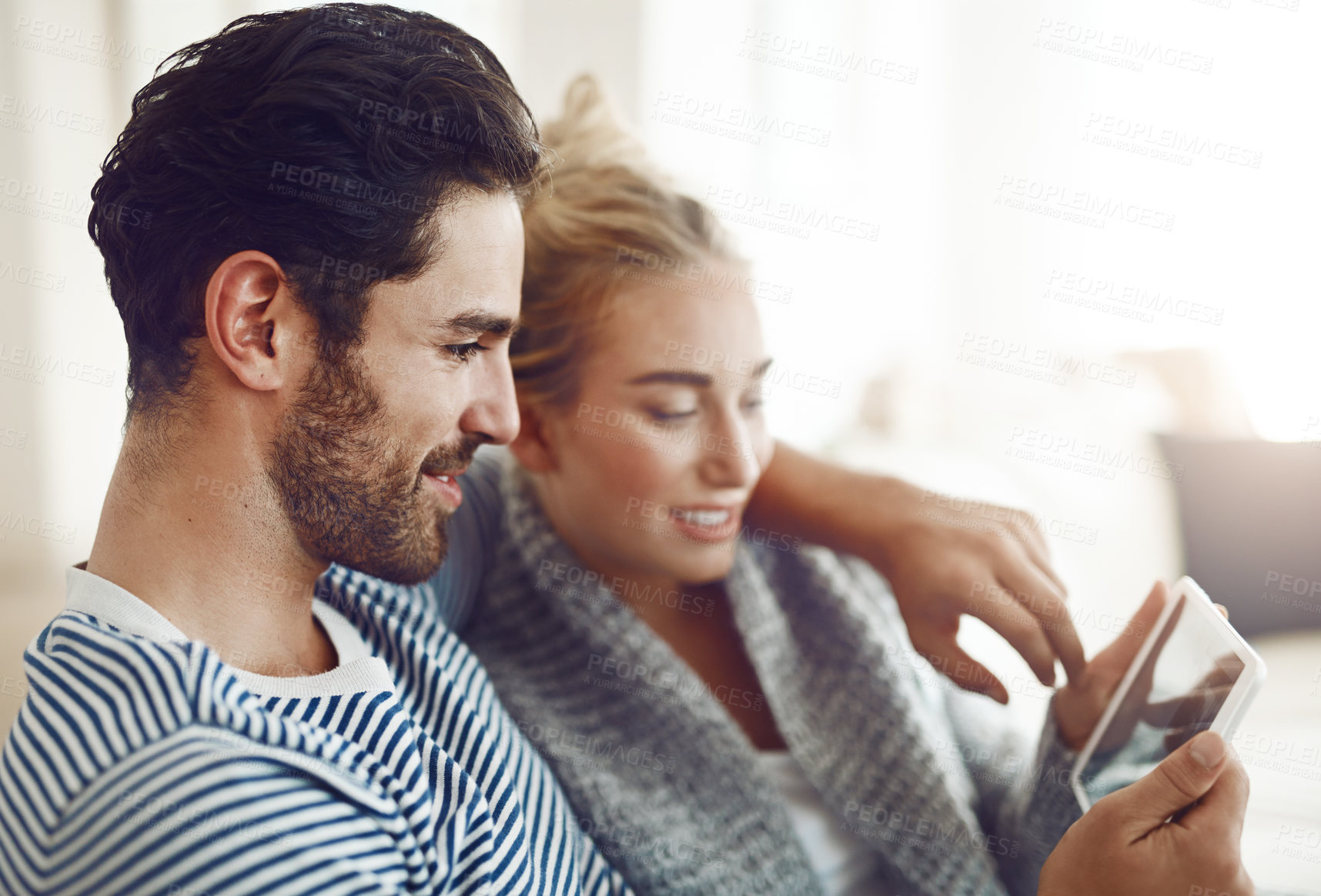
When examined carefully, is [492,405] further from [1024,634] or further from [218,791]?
[1024,634]

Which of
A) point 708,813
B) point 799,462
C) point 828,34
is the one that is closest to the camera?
point 708,813

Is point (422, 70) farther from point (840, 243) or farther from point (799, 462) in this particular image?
point (840, 243)

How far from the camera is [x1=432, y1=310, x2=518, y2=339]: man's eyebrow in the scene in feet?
2.43

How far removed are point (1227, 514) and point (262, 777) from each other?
1323mm

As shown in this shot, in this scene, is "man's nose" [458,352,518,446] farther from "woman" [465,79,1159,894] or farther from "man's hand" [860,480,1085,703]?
"man's hand" [860,480,1085,703]

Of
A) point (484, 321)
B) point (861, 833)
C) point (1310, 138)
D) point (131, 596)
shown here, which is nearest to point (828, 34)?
point (1310, 138)

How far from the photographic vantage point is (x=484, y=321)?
76 cm

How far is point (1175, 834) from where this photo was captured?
0.70 metres

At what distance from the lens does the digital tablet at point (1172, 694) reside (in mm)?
701

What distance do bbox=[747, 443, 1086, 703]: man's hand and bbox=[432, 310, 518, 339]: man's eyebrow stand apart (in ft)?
1.57

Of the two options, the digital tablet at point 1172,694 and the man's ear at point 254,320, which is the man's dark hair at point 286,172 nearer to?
the man's ear at point 254,320

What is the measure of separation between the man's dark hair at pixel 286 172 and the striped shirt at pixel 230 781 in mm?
229

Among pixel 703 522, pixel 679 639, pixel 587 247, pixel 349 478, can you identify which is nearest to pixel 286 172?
pixel 349 478

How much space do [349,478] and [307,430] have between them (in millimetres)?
54
